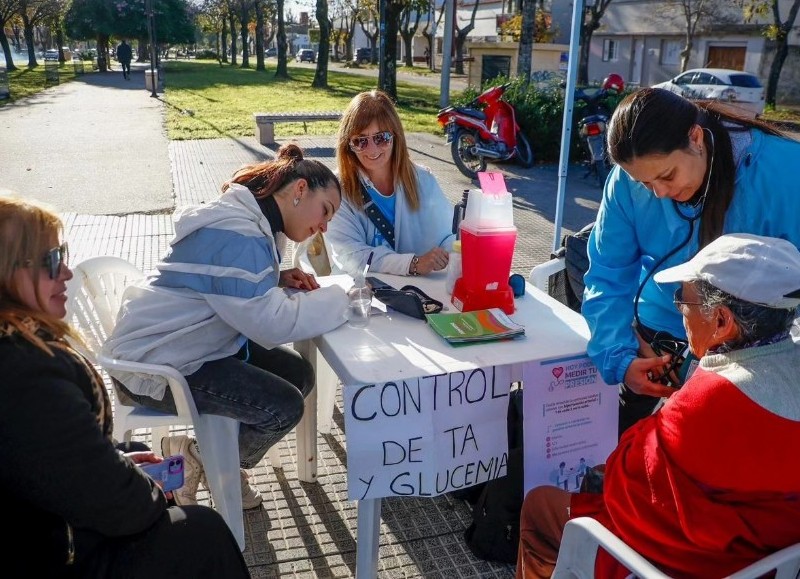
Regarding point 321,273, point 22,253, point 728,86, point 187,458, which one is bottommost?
point 187,458

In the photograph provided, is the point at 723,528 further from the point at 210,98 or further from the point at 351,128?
the point at 210,98

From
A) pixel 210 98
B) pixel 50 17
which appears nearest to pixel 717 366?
pixel 210 98

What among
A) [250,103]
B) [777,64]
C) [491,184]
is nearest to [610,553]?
[491,184]

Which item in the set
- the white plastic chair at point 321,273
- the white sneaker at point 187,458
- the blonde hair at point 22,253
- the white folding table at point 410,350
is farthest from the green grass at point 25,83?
the blonde hair at point 22,253

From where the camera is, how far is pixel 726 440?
1471 millimetres

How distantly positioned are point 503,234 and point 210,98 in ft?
68.8

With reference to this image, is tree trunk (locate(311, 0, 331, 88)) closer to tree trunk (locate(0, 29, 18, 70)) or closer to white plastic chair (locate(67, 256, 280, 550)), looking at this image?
tree trunk (locate(0, 29, 18, 70))

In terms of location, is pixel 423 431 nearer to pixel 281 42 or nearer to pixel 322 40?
pixel 322 40

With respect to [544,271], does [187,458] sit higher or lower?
lower

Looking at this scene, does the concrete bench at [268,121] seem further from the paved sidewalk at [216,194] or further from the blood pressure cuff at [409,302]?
the blood pressure cuff at [409,302]

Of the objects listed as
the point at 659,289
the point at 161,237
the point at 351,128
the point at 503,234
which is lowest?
the point at 161,237

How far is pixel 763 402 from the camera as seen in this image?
4.84 ft

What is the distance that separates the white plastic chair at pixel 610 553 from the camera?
1.48 metres

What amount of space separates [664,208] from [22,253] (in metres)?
1.86
